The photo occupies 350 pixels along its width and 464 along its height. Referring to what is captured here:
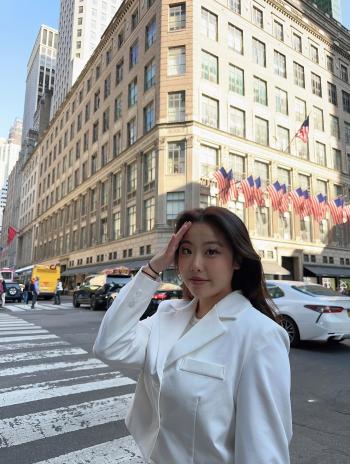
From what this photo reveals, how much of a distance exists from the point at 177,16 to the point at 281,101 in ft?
42.9

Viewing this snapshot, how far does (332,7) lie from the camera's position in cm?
5091

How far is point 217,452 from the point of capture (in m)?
1.37

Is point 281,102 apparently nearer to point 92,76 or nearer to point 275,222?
point 275,222

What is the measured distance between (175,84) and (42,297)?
2208 cm

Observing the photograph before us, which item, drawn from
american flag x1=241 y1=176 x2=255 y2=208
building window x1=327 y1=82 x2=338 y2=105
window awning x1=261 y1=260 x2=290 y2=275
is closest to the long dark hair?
american flag x1=241 y1=176 x2=255 y2=208

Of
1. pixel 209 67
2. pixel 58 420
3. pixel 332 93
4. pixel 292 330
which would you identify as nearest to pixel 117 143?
pixel 209 67

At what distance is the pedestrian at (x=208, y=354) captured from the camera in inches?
53.6

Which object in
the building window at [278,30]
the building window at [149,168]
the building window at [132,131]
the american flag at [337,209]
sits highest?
the building window at [278,30]

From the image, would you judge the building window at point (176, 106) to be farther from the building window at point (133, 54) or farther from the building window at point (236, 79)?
the building window at point (133, 54)

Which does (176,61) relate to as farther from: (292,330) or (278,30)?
(292,330)

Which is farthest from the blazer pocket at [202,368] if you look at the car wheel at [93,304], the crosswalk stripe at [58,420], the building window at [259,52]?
the building window at [259,52]

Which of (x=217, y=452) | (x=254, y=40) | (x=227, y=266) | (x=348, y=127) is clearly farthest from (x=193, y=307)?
(x=348, y=127)

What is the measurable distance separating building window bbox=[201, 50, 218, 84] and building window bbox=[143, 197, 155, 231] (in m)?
11.9

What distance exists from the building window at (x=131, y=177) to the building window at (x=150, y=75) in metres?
7.55
